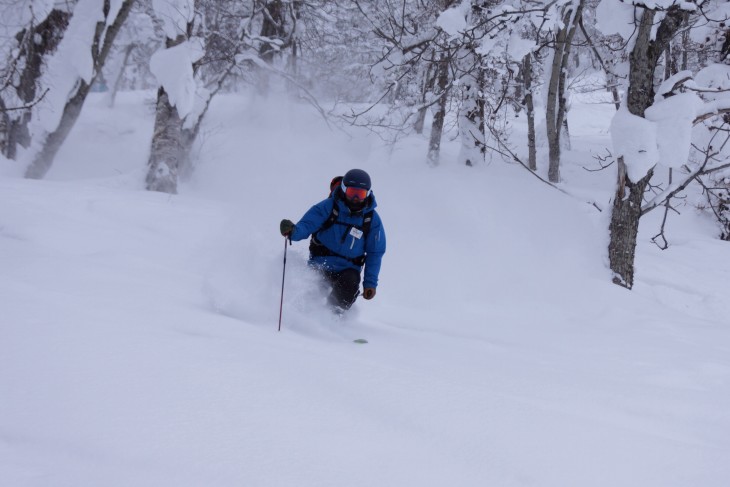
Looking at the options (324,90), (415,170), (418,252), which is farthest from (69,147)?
(418,252)

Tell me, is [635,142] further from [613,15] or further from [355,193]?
[355,193]

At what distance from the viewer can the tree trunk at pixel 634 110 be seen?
673 centimetres

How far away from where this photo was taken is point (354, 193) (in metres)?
5.13

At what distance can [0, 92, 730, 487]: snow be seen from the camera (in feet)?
6.18

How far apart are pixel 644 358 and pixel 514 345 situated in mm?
1089

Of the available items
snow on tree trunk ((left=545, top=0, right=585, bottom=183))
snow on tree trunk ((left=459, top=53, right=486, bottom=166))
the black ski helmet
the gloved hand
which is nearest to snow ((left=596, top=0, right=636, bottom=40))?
the black ski helmet

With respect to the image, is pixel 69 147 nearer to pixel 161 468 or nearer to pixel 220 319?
pixel 220 319

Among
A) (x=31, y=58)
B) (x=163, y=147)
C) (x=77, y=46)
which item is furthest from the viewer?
(x=163, y=147)

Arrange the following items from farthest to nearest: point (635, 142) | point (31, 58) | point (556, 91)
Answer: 1. point (556, 91)
2. point (31, 58)
3. point (635, 142)

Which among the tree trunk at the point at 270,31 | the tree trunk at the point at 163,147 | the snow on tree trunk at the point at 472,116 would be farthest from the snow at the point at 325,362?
the tree trunk at the point at 270,31

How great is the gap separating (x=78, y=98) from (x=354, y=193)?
876cm

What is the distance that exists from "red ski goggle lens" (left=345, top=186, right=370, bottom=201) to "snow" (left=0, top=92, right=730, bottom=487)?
0.81 metres

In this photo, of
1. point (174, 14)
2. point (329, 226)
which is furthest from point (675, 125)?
point (174, 14)

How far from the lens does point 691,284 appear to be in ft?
33.3
